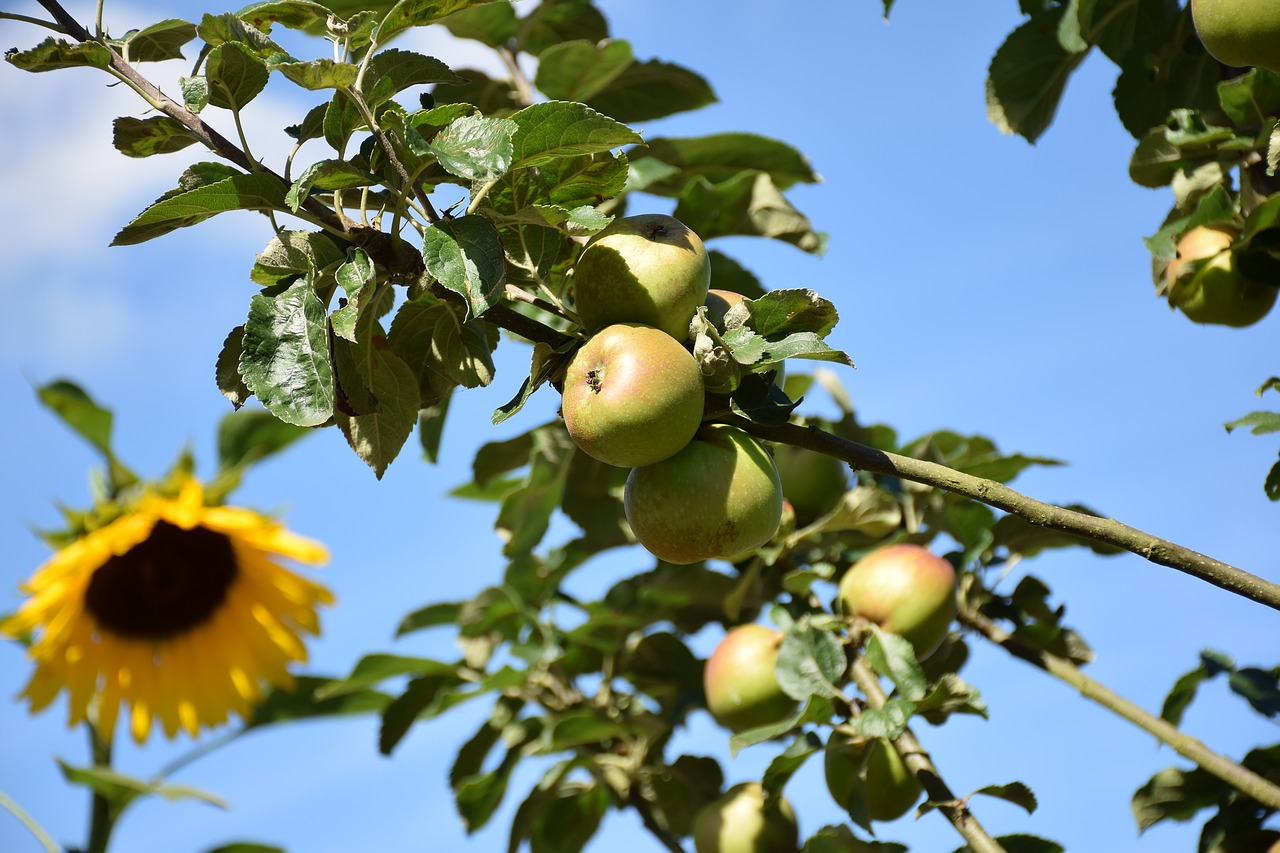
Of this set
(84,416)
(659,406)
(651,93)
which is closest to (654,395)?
(659,406)

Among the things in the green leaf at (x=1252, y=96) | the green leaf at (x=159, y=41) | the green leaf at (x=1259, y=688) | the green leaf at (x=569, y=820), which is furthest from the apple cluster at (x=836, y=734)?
the green leaf at (x=159, y=41)

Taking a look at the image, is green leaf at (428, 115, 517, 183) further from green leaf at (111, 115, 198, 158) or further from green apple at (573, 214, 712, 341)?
green leaf at (111, 115, 198, 158)

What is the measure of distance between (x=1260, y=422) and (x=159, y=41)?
169cm

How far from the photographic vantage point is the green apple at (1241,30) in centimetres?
169

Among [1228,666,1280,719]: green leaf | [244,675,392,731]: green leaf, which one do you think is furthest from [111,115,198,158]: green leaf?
[1228,666,1280,719]: green leaf

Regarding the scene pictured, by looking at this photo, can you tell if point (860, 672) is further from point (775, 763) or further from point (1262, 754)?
point (1262, 754)

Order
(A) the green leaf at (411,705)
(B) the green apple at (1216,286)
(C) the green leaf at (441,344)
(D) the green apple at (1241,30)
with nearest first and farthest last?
(C) the green leaf at (441,344)
(D) the green apple at (1241,30)
(B) the green apple at (1216,286)
(A) the green leaf at (411,705)

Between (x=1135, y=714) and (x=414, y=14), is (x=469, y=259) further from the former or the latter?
(x=1135, y=714)

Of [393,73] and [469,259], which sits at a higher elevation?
[393,73]

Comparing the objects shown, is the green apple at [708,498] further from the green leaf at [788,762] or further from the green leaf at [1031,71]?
the green leaf at [1031,71]

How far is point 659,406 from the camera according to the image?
1.31 meters

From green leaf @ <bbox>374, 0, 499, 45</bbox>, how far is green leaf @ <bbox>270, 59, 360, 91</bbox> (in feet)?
0.32

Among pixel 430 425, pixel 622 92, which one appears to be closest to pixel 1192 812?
pixel 430 425

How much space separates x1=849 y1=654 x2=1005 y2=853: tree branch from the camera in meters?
1.75
